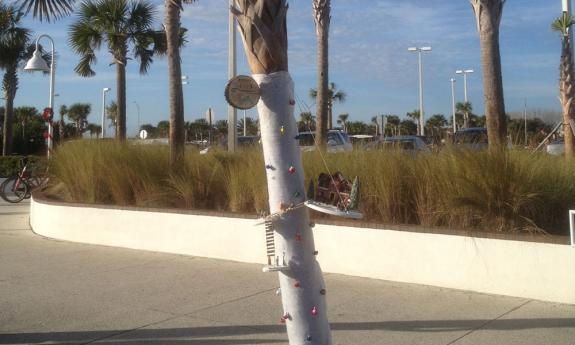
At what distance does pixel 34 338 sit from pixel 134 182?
5903 mm

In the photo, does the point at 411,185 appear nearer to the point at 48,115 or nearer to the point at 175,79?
the point at 175,79

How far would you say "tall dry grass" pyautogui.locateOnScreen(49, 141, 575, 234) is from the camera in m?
7.55

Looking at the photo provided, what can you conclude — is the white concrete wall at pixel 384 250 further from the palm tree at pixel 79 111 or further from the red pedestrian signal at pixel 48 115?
the palm tree at pixel 79 111

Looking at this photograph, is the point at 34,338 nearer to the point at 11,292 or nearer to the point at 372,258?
the point at 11,292

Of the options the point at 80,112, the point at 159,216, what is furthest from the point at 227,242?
the point at 80,112

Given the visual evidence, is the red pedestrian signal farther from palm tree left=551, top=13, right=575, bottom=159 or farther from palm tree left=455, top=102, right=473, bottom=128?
palm tree left=455, top=102, right=473, bottom=128

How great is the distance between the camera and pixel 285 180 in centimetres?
339

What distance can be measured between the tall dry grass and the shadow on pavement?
1610 millimetres

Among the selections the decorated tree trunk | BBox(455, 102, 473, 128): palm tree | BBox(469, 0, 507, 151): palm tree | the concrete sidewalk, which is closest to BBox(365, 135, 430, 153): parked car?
BBox(469, 0, 507, 151): palm tree

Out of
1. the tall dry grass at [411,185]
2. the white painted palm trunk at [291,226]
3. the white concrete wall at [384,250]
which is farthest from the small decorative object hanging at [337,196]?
the tall dry grass at [411,185]

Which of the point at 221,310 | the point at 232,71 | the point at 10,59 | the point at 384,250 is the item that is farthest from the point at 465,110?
the point at 221,310

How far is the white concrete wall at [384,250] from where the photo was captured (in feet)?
22.2

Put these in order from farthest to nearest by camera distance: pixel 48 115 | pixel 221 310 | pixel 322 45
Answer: pixel 48 115 → pixel 322 45 → pixel 221 310

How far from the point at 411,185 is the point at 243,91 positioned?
550 centimetres
